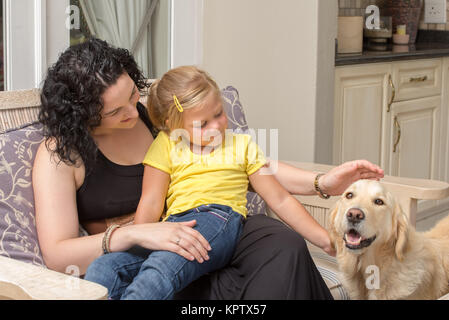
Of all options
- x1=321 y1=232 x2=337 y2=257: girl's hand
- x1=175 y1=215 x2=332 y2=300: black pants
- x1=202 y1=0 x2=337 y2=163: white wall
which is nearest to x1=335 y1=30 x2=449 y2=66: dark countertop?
x1=202 y1=0 x2=337 y2=163: white wall

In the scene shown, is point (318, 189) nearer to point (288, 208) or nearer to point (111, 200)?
point (288, 208)

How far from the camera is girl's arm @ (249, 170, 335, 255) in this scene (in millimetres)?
1702

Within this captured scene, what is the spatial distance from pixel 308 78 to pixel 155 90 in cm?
130

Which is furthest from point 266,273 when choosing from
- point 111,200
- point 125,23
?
point 125,23

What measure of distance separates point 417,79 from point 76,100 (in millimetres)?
2400

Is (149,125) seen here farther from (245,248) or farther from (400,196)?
(400,196)

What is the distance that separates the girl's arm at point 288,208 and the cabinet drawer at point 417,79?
73.9 inches

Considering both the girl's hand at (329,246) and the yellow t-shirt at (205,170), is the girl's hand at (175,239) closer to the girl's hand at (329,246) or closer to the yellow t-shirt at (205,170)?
the yellow t-shirt at (205,170)

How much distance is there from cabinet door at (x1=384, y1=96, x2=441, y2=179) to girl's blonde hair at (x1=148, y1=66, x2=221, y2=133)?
1.95 meters

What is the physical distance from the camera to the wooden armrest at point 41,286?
46.2 inches

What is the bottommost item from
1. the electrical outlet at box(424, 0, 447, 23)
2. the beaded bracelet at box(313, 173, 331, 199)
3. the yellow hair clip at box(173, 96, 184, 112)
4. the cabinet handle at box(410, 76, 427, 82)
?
the beaded bracelet at box(313, 173, 331, 199)

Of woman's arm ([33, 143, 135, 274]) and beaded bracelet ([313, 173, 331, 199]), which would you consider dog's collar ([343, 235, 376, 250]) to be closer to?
beaded bracelet ([313, 173, 331, 199])

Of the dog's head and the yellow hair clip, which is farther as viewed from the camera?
the yellow hair clip
